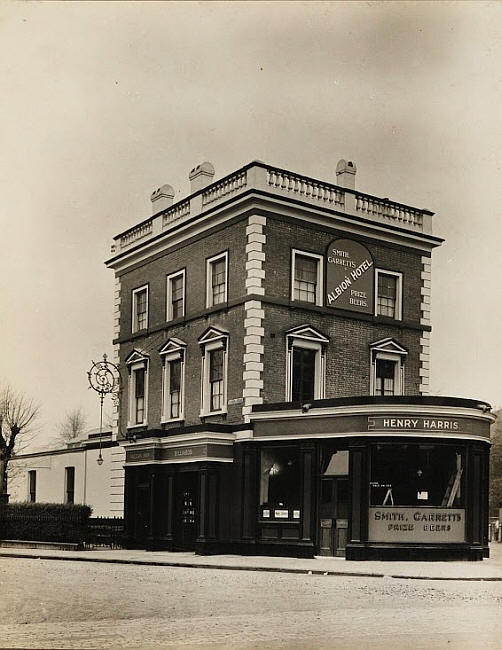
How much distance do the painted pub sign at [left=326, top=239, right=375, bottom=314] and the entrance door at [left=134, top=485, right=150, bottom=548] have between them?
789cm

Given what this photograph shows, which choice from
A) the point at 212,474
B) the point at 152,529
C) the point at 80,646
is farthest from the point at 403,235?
the point at 80,646

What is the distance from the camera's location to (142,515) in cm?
2750

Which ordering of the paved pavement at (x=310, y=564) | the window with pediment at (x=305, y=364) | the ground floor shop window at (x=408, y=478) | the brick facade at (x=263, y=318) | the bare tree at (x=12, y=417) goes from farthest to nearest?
the bare tree at (x=12, y=417)
the window with pediment at (x=305, y=364)
the brick facade at (x=263, y=318)
the ground floor shop window at (x=408, y=478)
the paved pavement at (x=310, y=564)

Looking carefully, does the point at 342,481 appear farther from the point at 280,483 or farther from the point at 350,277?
the point at 350,277

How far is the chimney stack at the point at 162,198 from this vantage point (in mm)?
31172

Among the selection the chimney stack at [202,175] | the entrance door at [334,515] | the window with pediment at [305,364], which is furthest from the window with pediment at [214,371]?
the chimney stack at [202,175]

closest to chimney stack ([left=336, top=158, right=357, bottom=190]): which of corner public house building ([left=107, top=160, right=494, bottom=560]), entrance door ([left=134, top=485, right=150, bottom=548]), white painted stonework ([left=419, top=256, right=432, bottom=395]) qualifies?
corner public house building ([left=107, top=160, right=494, bottom=560])

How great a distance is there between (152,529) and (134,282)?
28.4ft

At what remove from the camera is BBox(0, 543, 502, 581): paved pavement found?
18.1 metres

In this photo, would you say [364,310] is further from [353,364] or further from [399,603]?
[399,603]

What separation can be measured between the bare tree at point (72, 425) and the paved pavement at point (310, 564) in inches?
1385

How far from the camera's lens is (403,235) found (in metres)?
27.9

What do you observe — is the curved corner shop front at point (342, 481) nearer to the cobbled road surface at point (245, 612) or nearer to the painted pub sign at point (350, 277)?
the cobbled road surface at point (245, 612)

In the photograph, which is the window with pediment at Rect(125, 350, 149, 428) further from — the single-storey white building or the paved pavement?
the paved pavement
